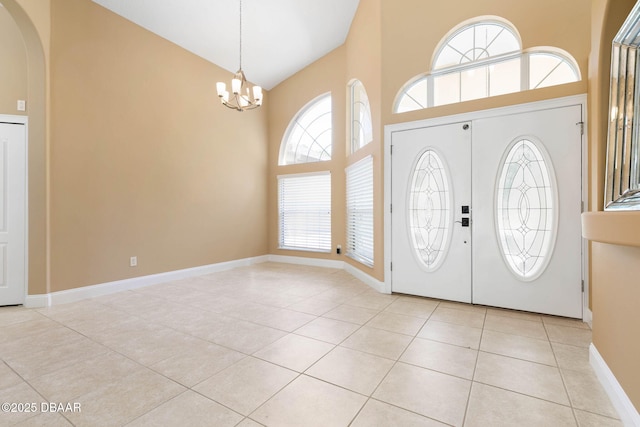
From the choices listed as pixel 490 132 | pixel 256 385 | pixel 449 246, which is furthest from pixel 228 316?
pixel 490 132

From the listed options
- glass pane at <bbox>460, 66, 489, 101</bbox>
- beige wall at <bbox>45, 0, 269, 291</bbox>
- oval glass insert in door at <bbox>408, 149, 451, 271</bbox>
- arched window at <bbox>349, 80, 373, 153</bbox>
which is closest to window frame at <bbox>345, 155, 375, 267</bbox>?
arched window at <bbox>349, 80, 373, 153</bbox>

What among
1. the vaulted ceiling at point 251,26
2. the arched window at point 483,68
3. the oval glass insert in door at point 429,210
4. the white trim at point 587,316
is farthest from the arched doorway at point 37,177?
the white trim at point 587,316

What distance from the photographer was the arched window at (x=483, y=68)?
3.05 meters

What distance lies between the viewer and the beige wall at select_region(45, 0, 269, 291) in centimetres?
353

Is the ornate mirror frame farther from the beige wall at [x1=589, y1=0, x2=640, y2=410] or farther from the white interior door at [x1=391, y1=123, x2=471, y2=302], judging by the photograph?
the white interior door at [x1=391, y1=123, x2=471, y2=302]

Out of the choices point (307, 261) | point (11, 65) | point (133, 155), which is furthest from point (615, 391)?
point (11, 65)

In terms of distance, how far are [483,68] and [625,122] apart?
6.77 ft

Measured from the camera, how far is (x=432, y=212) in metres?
3.55

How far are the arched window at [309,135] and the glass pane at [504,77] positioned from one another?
3034 millimetres

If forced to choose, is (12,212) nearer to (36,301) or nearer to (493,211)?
(36,301)

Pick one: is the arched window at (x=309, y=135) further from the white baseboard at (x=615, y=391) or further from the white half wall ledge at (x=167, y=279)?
the white baseboard at (x=615, y=391)

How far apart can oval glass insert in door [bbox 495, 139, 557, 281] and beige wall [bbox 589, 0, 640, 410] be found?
0.75 m

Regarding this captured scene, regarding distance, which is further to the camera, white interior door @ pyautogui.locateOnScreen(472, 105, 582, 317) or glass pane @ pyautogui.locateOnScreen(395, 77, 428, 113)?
glass pane @ pyautogui.locateOnScreen(395, 77, 428, 113)

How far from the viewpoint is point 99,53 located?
379 cm
